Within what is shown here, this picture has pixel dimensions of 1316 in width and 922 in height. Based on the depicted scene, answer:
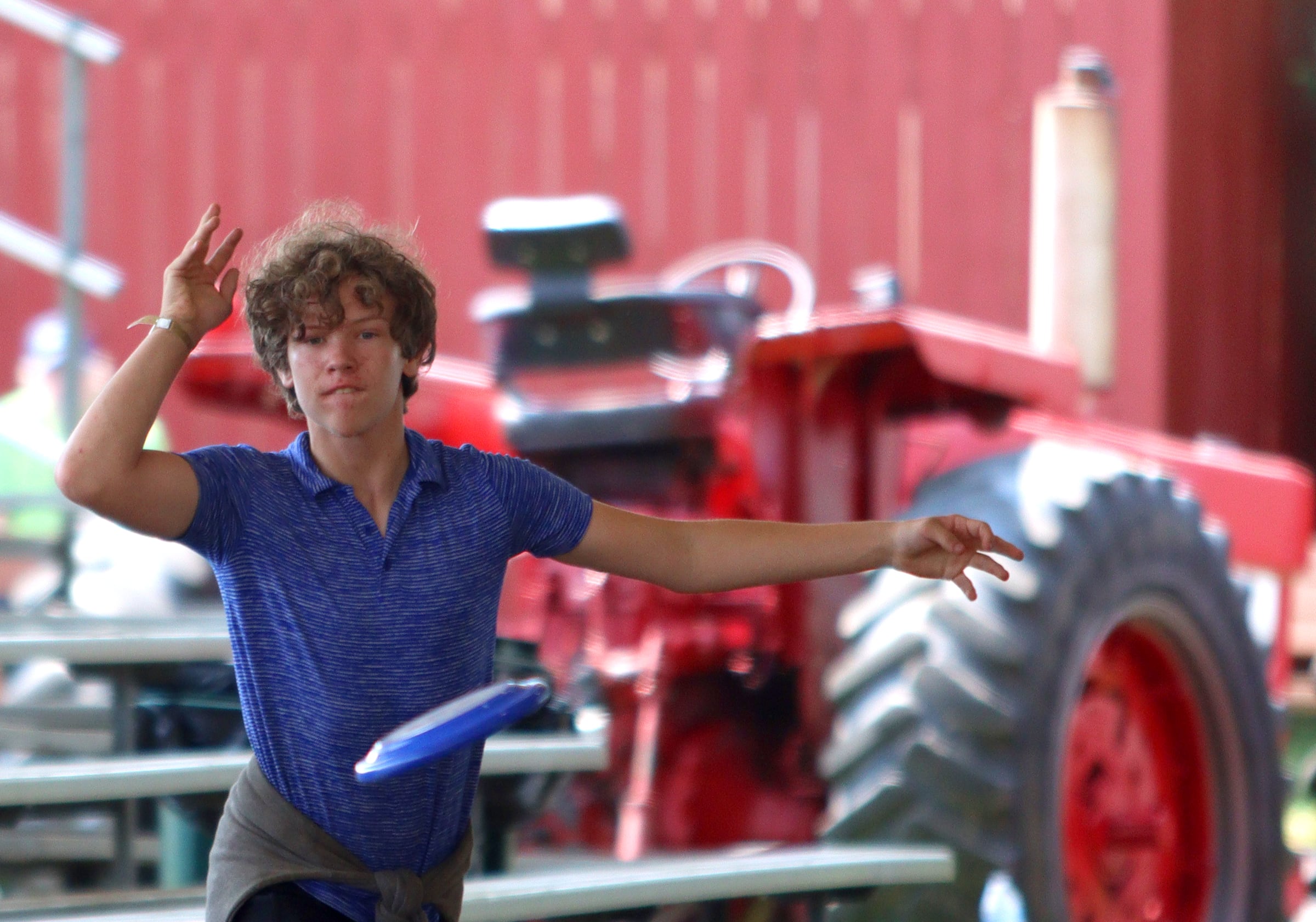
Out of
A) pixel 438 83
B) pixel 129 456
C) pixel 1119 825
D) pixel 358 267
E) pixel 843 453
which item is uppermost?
pixel 438 83

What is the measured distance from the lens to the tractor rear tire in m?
2.43

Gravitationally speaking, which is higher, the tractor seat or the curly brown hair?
the curly brown hair

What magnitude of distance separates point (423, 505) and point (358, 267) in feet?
0.77

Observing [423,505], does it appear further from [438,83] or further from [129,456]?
[438,83]

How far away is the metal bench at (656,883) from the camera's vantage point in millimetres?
2029

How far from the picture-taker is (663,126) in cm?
782

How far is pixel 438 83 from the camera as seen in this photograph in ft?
25.3

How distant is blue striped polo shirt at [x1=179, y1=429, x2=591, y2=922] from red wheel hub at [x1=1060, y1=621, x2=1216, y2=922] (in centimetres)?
135

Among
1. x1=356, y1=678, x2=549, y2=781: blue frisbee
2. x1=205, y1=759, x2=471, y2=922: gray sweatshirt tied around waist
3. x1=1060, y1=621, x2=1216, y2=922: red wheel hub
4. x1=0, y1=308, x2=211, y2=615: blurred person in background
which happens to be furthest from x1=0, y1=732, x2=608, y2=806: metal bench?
x1=1060, y1=621, x2=1216, y2=922: red wheel hub

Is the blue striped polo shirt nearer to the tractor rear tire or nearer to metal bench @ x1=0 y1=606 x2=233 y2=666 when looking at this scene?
metal bench @ x1=0 y1=606 x2=233 y2=666

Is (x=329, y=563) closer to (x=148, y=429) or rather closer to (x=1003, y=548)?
(x=148, y=429)

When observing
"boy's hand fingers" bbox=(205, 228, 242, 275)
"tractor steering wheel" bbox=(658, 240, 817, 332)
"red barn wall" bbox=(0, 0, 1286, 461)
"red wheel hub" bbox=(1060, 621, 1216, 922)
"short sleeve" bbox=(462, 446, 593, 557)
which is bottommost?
"red wheel hub" bbox=(1060, 621, 1216, 922)

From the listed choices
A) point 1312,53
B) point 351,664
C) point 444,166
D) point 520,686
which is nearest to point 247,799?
point 351,664

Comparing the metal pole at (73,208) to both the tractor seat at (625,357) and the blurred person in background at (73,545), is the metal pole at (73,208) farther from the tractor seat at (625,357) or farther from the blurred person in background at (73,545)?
the tractor seat at (625,357)
